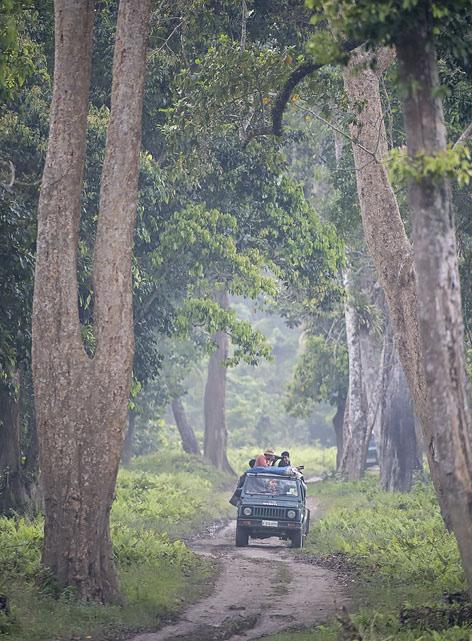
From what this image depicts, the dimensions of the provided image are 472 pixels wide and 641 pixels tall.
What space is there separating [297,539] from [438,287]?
1348 cm

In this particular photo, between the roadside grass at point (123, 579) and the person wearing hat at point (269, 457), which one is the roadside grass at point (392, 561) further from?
the roadside grass at point (123, 579)

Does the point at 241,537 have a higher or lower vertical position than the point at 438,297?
lower

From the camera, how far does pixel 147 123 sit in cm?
2400

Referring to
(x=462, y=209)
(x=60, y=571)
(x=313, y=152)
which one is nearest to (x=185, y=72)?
(x=462, y=209)

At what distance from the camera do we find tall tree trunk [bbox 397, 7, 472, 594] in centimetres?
1043

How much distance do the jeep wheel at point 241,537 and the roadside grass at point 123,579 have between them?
68.3 inches

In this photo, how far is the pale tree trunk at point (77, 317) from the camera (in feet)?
46.2

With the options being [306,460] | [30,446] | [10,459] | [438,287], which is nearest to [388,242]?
[438,287]

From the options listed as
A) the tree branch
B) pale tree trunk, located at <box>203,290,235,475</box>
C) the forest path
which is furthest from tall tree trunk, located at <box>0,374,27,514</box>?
pale tree trunk, located at <box>203,290,235,475</box>

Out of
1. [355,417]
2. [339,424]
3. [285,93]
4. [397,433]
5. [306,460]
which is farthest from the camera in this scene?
[306,460]

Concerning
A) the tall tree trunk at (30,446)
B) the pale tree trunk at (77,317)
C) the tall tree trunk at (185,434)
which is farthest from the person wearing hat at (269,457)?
the tall tree trunk at (185,434)

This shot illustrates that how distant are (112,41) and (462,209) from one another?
849 centimetres

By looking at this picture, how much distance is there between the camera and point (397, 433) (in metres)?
32.1

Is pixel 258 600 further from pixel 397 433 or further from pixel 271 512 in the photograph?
pixel 397 433
